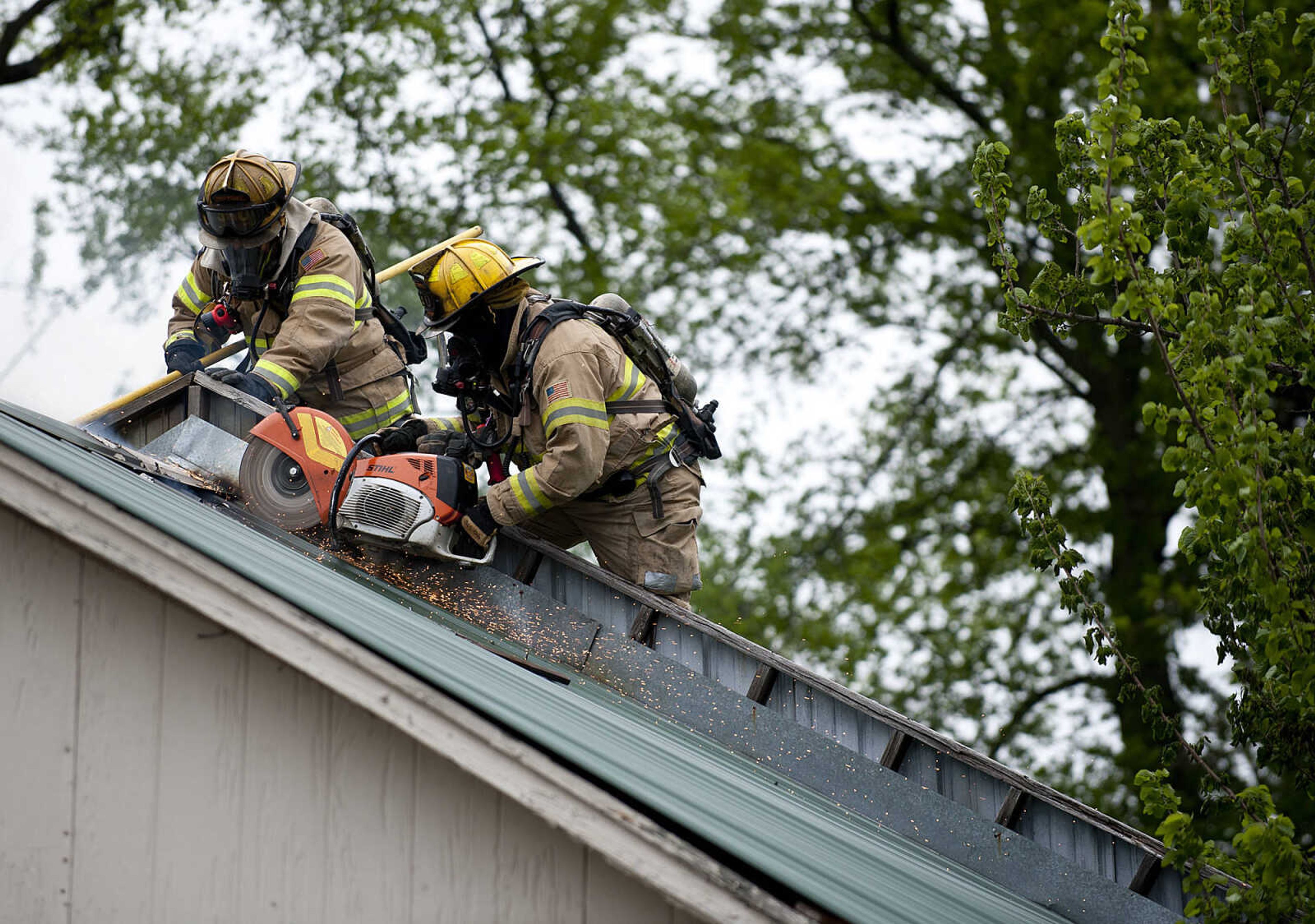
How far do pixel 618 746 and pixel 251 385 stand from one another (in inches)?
113

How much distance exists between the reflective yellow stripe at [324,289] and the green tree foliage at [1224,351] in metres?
2.67

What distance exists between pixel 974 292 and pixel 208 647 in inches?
573

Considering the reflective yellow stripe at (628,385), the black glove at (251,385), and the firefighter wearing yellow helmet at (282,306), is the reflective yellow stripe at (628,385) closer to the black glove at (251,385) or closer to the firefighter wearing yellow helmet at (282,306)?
the firefighter wearing yellow helmet at (282,306)

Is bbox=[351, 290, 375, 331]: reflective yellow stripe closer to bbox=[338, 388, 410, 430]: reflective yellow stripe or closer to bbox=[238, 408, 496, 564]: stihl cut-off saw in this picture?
bbox=[338, 388, 410, 430]: reflective yellow stripe

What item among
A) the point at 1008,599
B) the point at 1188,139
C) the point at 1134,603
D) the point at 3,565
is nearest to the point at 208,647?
the point at 3,565

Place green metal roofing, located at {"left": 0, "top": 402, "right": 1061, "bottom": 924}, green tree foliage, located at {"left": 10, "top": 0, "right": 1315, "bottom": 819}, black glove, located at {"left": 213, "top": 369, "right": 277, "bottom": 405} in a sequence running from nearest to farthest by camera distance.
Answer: green metal roofing, located at {"left": 0, "top": 402, "right": 1061, "bottom": 924}, black glove, located at {"left": 213, "top": 369, "right": 277, "bottom": 405}, green tree foliage, located at {"left": 10, "top": 0, "right": 1315, "bottom": 819}

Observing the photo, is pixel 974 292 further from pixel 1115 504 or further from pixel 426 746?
pixel 426 746

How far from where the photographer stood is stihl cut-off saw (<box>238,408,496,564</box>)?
15.5 ft

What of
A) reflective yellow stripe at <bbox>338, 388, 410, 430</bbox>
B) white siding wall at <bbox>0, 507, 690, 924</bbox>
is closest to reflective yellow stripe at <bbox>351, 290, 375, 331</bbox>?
reflective yellow stripe at <bbox>338, 388, 410, 430</bbox>

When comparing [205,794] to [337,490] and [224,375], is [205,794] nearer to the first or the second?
[337,490]

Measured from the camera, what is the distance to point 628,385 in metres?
5.22

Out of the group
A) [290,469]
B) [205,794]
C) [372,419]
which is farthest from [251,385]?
[205,794]

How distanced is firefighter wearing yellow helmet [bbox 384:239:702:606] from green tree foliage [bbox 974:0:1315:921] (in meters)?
1.61

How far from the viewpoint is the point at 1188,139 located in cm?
386
